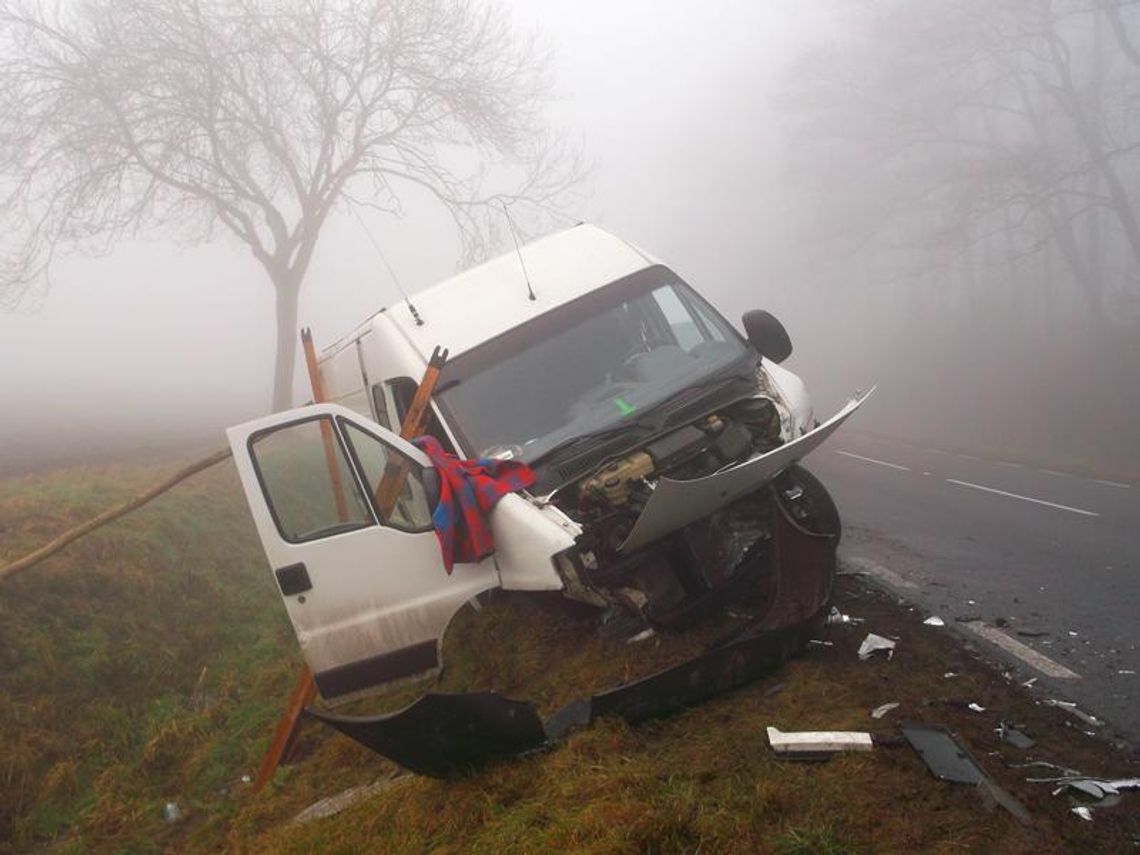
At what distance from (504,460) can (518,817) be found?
1.76 metres

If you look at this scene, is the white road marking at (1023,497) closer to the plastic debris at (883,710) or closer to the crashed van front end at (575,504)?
the crashed van front end at (575,504)

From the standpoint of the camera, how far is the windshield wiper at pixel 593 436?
455cm

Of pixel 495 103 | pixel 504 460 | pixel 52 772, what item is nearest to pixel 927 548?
pixel 504 460

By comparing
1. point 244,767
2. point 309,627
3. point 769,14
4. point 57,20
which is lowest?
point 244,767

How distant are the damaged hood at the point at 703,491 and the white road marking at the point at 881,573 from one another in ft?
8.54

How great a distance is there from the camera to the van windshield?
4.78m

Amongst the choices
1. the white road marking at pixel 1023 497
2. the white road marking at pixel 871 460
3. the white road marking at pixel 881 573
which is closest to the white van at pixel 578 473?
the white road marking at pixel 881 573

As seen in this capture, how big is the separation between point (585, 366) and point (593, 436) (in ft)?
2.25

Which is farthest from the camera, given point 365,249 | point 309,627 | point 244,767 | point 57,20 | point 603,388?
point 365,249

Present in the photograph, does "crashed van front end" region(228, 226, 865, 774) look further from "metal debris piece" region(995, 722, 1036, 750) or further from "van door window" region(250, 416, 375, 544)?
"metal debris piece" region(995, 722, 1036, 750)

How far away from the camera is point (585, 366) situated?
16.8 feet

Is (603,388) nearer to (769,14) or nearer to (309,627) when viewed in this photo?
(309,627)

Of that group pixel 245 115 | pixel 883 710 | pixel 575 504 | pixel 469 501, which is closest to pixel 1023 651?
pixel 883 710

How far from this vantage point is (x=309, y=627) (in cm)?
435
